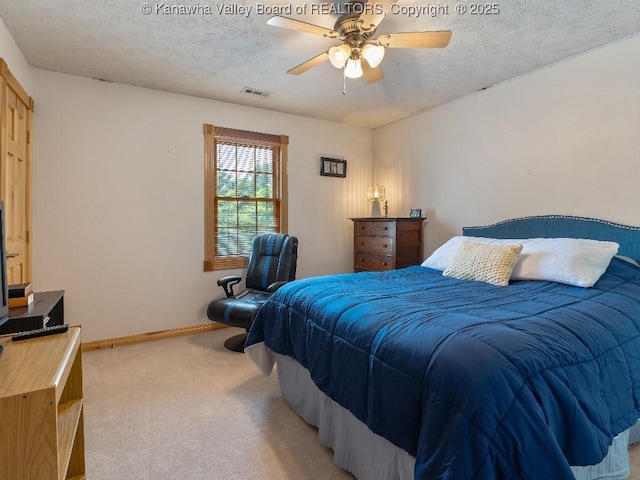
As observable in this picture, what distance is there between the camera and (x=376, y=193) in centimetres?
457

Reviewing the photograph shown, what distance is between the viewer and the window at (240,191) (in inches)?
149

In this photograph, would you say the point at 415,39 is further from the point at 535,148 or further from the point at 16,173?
the point at 16,173

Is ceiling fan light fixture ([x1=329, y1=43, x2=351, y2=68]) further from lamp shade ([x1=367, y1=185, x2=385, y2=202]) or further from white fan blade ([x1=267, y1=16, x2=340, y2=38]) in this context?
lamp shade ([x1=367, y1=185, x2=385, y2=202])

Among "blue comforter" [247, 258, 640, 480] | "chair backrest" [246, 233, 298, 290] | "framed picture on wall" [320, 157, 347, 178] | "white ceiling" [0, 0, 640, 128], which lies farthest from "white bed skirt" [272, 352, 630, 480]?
"framed picture on wall" [320, 157, 347, 178]

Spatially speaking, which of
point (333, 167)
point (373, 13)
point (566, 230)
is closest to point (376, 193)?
point (333, 167)

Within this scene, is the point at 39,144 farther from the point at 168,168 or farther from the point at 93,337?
the point at 93,337

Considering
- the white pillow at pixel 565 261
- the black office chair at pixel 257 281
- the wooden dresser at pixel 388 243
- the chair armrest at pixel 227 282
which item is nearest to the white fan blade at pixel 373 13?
the white pillow at pixel 565 261

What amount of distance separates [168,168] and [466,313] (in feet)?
10.4

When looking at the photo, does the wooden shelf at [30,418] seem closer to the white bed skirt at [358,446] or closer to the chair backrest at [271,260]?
the white bed skirt at [358,446]

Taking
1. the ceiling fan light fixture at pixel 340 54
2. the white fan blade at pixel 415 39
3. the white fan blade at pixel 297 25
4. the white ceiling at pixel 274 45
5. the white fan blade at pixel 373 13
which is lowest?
the ceiling fan light fixture at pixel 340 54

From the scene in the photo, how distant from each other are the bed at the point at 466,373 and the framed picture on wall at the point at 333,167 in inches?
97.1

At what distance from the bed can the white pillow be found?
0.05 metres

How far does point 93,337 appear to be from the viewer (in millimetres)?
3238

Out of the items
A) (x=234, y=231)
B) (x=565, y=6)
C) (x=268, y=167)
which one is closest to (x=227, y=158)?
(x=268, y=167)
